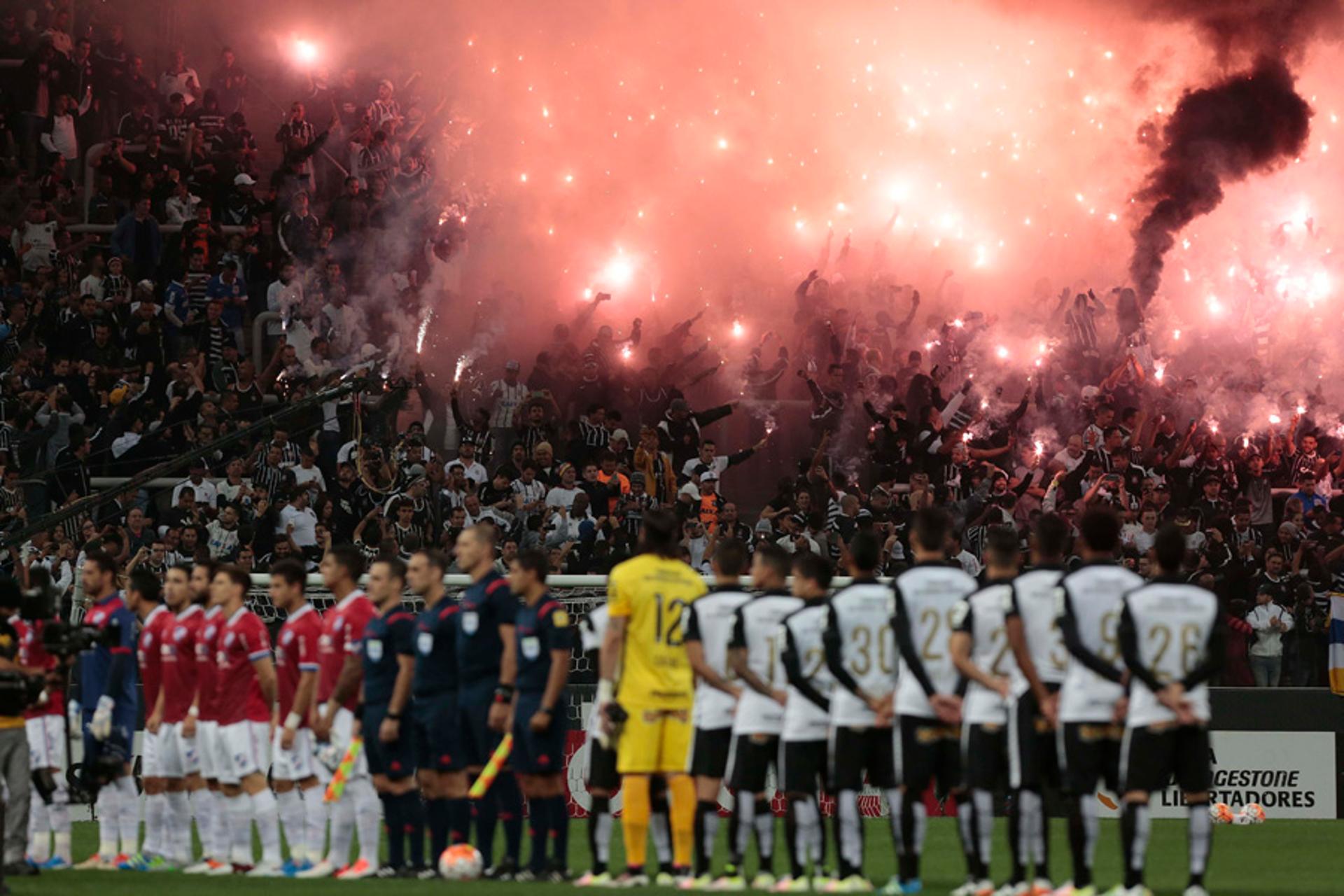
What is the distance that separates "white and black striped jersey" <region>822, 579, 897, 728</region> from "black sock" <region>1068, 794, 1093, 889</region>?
1265mm

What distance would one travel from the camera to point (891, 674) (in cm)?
1177

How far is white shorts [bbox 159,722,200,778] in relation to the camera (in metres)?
13.7

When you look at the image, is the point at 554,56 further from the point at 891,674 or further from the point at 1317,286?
the point at 891,674

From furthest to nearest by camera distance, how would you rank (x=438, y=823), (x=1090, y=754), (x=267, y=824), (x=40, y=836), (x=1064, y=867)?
(x=1064, y=867)
(x=40, y=836)
(x=267, y=824)
(x=438, y=823)
(x=1090, y=754)

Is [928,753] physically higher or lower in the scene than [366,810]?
higher

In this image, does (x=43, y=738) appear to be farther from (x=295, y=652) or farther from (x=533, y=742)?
(x=533, y=742)

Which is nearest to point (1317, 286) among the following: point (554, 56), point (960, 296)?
point (960, 296)

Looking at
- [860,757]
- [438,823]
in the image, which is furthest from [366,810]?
[860,757]

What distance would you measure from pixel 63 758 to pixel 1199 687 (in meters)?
8.54

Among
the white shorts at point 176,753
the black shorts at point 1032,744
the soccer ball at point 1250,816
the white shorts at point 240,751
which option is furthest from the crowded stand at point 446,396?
the black shorts at point 1032,744

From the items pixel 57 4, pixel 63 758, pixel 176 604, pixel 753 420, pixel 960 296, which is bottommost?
pixel 63 758

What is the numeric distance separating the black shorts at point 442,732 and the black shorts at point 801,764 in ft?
6.46

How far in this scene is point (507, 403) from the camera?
76.1 ft

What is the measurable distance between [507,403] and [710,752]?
11.0 metres
